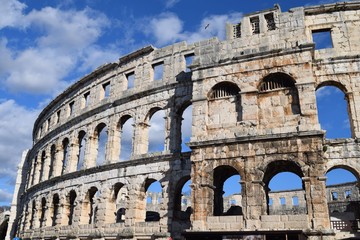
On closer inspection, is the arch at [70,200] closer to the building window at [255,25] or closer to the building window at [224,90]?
the building window at [224,90]

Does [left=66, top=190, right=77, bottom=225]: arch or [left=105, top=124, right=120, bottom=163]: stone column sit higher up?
[left=105, top=124, right=120, bottom=163]: stone column

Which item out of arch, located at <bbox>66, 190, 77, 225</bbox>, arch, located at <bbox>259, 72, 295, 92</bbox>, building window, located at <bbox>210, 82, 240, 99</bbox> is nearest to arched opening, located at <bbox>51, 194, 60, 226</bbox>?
arch, located at <bbox>66, 190, 77, 225</bbox>

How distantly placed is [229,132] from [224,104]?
1420 millimetres

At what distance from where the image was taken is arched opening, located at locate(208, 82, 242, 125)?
14844 millimetres

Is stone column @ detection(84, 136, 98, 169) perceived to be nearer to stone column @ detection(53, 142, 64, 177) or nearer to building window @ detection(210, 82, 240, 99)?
stone column @ detection(53, 142, 64, 177)

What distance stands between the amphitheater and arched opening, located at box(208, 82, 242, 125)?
0.15 ft

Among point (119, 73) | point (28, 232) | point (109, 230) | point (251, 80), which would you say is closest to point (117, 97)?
point (119, 73)

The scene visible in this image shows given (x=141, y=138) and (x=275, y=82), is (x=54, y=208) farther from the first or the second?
(x=275, y=82)

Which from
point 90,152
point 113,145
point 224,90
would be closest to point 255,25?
point 224,90

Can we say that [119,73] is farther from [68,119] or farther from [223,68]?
[223,68]

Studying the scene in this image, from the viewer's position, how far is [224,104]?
1522cm

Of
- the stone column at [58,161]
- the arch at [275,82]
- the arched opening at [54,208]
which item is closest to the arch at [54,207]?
the arched opening at [54,208]

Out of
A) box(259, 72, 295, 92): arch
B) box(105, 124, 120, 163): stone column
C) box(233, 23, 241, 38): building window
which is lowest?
box(105, 124, 120, 163): stone column

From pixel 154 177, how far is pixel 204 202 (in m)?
4.39
